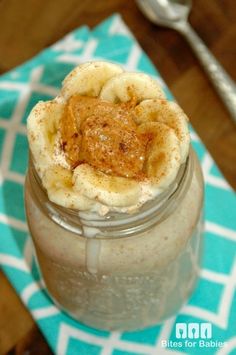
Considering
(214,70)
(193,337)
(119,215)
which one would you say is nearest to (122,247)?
(119,215)

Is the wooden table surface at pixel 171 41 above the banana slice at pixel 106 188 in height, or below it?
above

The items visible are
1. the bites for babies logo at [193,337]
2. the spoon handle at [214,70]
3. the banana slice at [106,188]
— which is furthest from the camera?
the spoon handle at [214,70]

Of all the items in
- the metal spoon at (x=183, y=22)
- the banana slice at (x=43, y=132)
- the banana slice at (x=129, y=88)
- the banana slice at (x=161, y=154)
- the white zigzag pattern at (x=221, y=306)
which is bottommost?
the white zigzag pattern at (x=221, y=306)

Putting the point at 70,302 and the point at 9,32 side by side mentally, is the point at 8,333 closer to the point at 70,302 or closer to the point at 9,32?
the point at 70,302

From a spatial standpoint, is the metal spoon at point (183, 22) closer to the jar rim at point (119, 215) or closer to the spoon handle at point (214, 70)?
the spoon handle at point (214, 70)

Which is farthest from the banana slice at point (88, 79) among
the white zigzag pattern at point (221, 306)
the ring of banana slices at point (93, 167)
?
the white zigzag pattern at point (221, 306)

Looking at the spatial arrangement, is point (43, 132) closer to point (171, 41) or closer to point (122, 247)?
point (122, 247)

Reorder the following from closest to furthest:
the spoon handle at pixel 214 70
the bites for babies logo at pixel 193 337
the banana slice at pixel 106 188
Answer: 1. the banana slice at pixel 106 188
2. the bites for babies logo at pixel 193 337
3. the spoon handle at pixel 214 70
